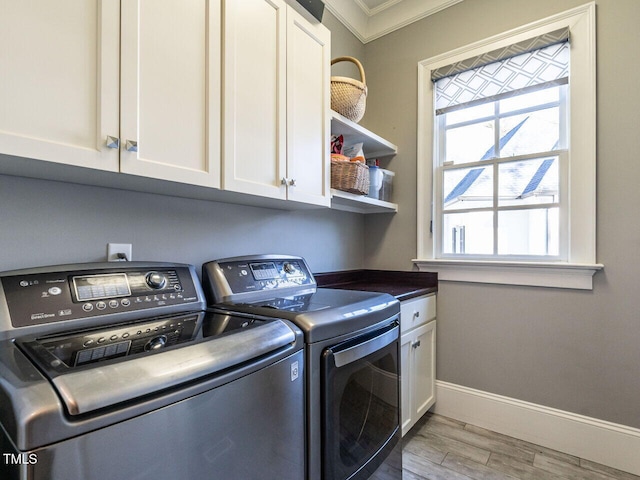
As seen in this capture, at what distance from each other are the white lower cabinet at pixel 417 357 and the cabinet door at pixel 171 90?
1.26m

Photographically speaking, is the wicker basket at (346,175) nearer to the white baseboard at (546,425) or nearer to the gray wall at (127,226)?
the gray wall at (127,226)

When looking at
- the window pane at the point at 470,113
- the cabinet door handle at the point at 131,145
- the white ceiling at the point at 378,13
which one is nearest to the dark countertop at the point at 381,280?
the window pane at the point at 470,113

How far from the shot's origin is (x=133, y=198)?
4.05ft

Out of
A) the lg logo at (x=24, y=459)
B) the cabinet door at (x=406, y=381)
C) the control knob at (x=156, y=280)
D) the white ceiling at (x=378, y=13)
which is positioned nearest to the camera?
the lg logo at (x=24, y=459)

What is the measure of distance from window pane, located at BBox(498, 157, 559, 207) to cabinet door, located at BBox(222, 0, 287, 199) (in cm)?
145

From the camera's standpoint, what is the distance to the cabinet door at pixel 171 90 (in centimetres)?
93

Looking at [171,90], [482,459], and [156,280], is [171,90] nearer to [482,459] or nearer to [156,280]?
[156,280]

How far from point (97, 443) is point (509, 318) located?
211cm

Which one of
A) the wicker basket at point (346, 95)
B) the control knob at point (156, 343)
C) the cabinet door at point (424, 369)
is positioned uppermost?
the wicker basket at point (346, 95)

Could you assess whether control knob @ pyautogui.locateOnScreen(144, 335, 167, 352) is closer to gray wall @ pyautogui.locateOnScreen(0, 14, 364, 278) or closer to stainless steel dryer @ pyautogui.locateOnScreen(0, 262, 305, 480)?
stainless steel dryer @ pyautogui.locateOnScreen(0, 262, 305, 480)

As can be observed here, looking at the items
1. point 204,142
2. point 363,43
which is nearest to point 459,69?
point 363,43

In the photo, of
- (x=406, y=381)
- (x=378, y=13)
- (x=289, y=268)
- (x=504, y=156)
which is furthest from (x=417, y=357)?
(x=378, y=13)

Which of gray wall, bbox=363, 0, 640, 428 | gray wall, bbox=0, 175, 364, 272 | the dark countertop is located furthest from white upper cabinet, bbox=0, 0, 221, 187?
gray wall, bbox=363, 0, 640, 428

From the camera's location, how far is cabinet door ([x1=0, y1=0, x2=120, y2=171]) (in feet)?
2.44
